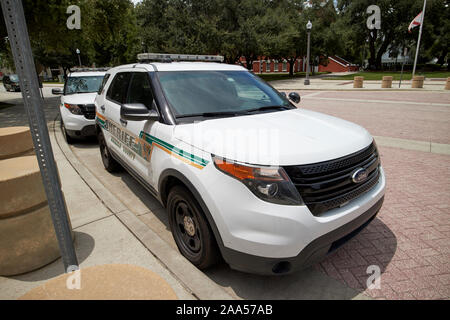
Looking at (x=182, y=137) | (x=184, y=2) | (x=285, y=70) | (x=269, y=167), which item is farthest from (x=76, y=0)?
(x=285, y=70)

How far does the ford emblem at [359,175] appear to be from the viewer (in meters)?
2.21

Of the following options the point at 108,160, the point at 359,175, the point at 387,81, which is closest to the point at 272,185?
the point at 359,175

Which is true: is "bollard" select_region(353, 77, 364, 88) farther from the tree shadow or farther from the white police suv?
the tree shadow

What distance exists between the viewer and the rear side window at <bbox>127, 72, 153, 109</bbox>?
125 inches

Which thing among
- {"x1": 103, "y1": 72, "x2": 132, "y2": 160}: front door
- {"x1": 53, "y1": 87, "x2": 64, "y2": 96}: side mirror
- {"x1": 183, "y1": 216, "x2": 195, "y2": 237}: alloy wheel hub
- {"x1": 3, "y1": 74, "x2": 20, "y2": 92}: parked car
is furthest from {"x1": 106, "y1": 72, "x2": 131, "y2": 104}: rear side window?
{"x1": 3, "y1": 74, "x2": 20, "y2": 92}: parked car

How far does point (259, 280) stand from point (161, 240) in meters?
1.10

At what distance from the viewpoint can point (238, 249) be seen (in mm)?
2062

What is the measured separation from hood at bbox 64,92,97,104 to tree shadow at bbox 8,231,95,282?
476 cm

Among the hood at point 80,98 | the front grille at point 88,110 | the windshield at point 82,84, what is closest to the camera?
the front grille at point 88,110

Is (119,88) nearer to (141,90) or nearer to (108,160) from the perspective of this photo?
(141,90)

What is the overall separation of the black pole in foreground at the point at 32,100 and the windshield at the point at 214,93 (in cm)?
127

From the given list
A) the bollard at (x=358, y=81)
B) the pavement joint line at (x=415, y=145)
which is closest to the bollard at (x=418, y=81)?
the bollard at (x=358, y=81)

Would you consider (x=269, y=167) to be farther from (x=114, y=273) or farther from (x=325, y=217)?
(x=114, y=273)

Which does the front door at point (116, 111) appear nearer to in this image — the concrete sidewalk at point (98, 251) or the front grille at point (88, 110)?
the concrete sidewalk at point (98, 251)
